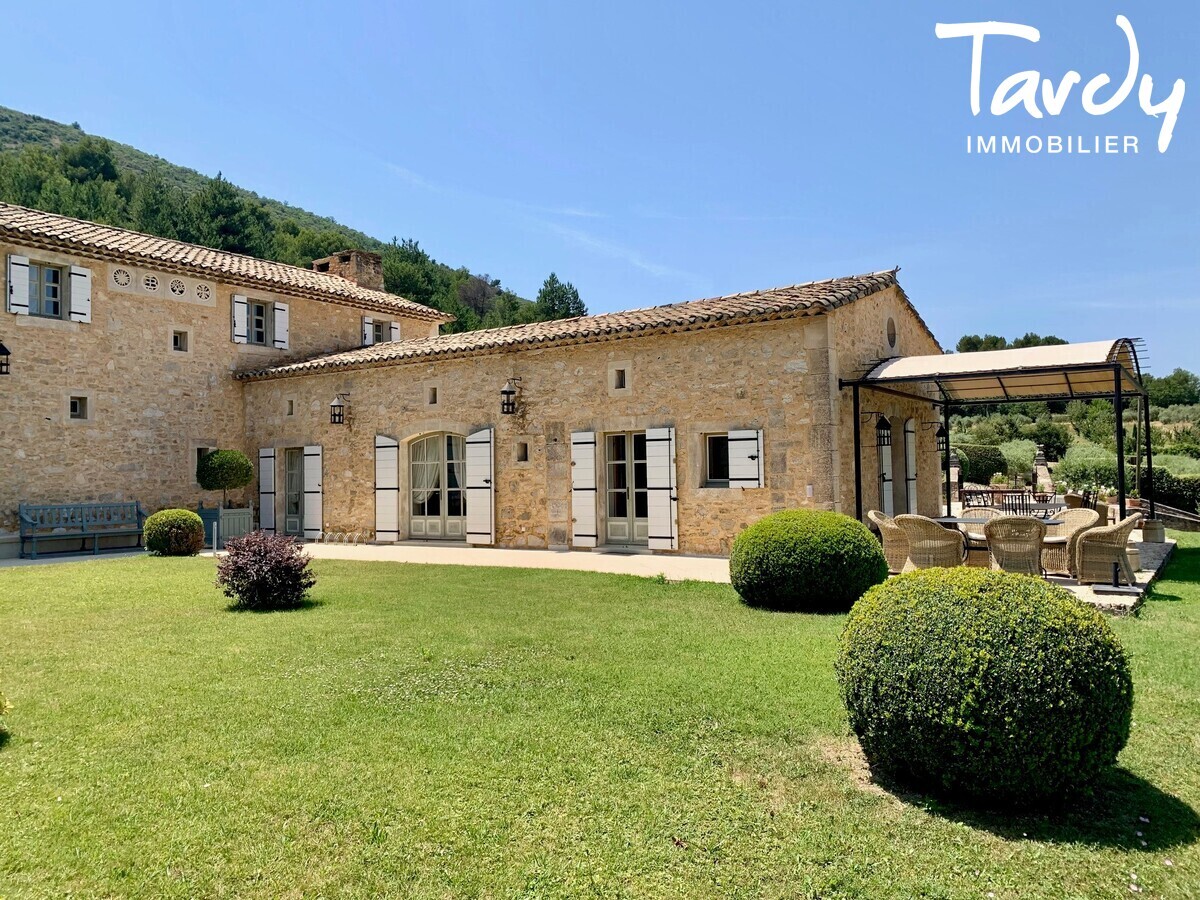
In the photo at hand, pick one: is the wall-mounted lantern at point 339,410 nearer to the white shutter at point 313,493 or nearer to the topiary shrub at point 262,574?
the white shutter at point 313,493

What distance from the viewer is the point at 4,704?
Result: 360 centimetres

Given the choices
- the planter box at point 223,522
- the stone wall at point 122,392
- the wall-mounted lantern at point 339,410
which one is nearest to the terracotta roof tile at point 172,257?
the stone wall at point 122,392

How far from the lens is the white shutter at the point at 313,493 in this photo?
1389cm

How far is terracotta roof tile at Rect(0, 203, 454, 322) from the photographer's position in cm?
1210

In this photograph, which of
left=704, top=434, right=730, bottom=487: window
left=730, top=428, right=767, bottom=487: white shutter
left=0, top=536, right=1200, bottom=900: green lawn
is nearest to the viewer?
left=0, top=536, right=1200, bottom=900: green lawn

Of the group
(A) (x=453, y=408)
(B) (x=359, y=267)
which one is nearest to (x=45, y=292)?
(A) (x=453, y=408)

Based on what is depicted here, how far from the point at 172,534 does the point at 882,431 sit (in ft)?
36.8

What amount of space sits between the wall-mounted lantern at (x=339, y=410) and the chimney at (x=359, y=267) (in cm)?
658

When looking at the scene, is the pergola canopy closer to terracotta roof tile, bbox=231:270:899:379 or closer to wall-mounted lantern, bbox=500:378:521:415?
Answer: terracotta roof tile, bbox=231:270:899:379

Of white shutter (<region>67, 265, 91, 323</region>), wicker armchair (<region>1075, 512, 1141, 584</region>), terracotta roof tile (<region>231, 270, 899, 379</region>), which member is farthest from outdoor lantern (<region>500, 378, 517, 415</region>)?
wicker armchair (<region>1075, 512, 1141, 584</region>)

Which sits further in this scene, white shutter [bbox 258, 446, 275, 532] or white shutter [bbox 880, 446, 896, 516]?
white shutter [bbox 258, 446, 275, 532]

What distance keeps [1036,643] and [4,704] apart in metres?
4.68

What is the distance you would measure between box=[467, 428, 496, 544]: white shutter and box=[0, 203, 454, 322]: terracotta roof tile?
6415 millimetres

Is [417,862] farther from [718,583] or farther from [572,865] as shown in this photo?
[718,583]
